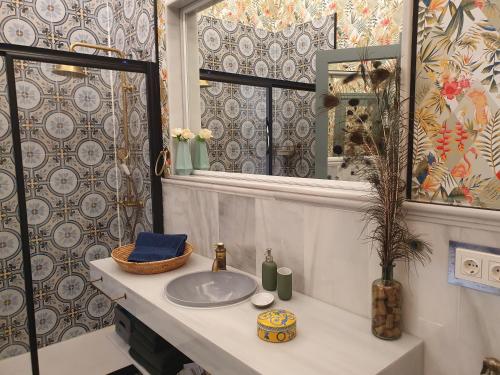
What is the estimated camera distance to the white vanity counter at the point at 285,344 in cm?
98

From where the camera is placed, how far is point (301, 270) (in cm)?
144

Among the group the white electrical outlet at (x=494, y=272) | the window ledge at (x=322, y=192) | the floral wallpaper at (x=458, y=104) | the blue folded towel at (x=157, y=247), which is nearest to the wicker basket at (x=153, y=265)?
the blue folded towel at (x=157, y=247)

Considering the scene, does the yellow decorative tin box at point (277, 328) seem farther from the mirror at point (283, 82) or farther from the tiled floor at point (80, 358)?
the tiled floor at point (80, 358)

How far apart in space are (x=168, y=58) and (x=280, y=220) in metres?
1.17

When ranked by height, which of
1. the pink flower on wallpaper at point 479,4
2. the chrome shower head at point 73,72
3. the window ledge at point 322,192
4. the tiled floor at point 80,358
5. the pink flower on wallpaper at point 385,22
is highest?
the chrome shower head at point 73,72

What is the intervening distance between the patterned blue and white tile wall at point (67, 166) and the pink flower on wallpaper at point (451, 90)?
1705 mm

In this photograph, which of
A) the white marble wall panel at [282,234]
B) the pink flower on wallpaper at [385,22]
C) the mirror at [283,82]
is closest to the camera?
the pink flower on wallpaper at [385,22]

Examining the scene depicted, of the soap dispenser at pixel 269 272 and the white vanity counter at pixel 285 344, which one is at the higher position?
the soap dispenser at pixel 269 272

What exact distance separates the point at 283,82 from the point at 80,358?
204cm

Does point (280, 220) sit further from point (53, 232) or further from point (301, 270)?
point (53, 232)

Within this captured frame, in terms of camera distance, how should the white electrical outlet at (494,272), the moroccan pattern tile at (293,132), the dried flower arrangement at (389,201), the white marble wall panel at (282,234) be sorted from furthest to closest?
the moroccan pattern tile at (293,132), the white marble wall panel at (282,234), the dried flower arrangement at (389,201), the white electrical outlet at (494,272)

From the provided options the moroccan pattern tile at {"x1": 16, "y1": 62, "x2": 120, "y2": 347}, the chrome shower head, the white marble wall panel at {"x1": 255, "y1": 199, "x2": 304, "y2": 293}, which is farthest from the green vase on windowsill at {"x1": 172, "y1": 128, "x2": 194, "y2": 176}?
the moroccan pattern tile at {"x1": 16, "y1": 62, "x2": 120, "y2": 347}

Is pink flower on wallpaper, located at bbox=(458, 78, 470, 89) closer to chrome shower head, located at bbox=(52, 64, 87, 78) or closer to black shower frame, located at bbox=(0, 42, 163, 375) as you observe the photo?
black shower frame, located at bbox=(0, 42, 163, 375)

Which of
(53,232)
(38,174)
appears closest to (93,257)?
(53,232)
